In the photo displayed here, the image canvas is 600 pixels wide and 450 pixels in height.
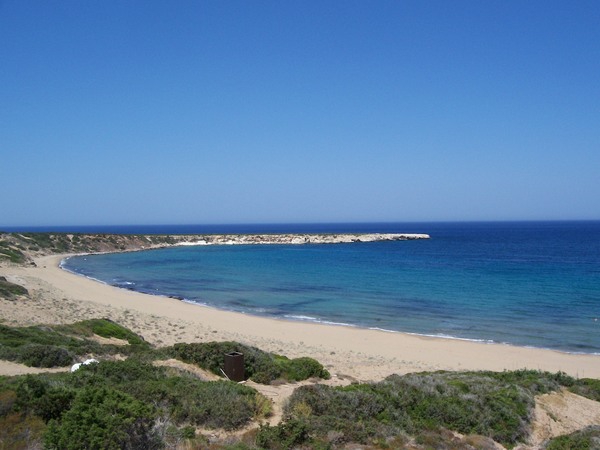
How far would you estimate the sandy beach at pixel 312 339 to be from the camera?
1991 cm

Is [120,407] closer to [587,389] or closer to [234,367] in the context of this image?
[234,367]

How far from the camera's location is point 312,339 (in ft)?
80.8

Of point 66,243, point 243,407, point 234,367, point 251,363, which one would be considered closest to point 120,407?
point 243,407

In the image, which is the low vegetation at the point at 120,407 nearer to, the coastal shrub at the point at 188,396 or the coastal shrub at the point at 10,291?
the coastal shrub at the point at 188,396

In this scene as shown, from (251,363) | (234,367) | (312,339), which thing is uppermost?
(234,367)

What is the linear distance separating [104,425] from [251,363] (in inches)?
310

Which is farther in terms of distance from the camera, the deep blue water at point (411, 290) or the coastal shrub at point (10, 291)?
the coastal shrub at point (10, 291)

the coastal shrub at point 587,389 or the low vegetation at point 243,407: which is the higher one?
the low vegetation at point 243,407

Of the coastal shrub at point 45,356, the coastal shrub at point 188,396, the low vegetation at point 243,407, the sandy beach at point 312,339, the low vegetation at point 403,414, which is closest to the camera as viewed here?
the low vegetation at point 243,407

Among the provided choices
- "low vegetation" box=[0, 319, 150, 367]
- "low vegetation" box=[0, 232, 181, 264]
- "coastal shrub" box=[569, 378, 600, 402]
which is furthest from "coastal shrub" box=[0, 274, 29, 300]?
"low vegetation" box=[0, 232, 181, 264]

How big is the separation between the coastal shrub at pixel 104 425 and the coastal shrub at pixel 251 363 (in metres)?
6.62

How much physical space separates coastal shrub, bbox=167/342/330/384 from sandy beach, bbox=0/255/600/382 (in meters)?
1.79

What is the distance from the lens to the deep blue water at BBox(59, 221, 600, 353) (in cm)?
2756

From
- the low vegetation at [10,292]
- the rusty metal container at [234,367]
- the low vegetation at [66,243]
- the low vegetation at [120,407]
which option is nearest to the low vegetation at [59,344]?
the low vegetation at [120,407]
